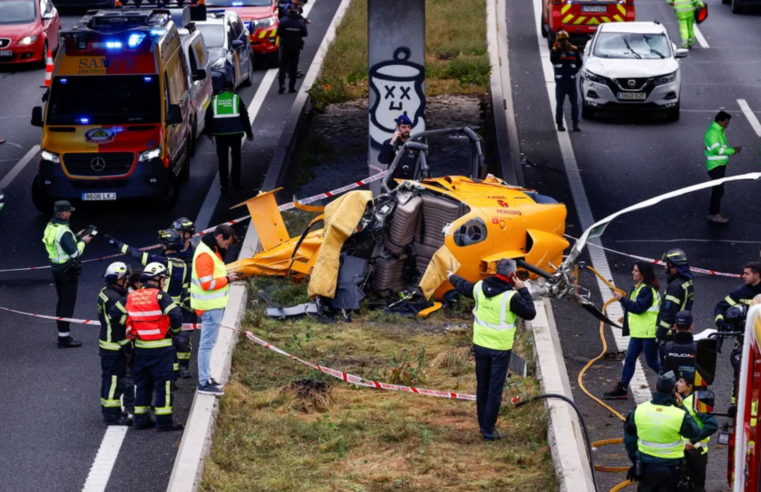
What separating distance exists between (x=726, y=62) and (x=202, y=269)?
20898 millimetres

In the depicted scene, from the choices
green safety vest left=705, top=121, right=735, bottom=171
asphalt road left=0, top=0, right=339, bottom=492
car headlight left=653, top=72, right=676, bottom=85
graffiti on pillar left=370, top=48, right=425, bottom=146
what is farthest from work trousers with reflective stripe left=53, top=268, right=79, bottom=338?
car headlight left=653, top=72, right=676, bottom=85

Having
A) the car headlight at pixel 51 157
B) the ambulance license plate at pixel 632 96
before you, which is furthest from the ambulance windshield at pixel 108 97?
the ambulance license plate at pixel 632 96

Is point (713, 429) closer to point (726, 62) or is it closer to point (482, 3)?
point (726, 62)

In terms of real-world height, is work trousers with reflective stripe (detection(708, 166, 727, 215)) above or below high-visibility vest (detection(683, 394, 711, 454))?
below

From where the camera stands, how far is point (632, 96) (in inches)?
942

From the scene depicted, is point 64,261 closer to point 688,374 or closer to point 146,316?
point 146,316

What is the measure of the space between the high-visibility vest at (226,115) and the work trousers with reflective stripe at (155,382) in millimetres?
8467

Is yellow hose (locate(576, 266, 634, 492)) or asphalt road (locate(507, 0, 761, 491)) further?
asphalt road (locate(507, 0, 761, 491))

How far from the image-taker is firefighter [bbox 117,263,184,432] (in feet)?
37.2

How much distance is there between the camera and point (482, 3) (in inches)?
1414

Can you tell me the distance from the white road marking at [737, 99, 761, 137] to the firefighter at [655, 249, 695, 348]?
12.4m

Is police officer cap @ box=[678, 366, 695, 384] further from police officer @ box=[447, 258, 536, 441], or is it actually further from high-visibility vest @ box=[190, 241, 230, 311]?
high-visibility vest @ box=[190, 241, 230, 311]

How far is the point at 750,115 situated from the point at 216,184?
10.9m

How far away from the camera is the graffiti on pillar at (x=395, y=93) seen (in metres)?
20.1
